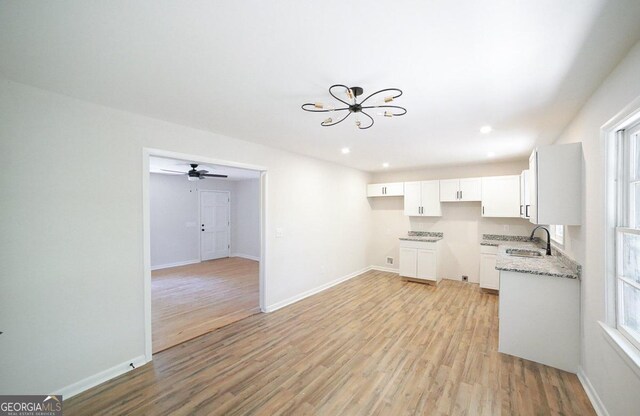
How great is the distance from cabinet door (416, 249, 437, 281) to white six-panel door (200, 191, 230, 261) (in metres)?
6.18

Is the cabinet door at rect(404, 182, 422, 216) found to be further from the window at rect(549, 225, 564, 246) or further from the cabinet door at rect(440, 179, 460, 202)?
the window at rect(549, 225, 564, 246)

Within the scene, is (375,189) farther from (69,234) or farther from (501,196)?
(69,234)

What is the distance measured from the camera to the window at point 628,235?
1653 mm

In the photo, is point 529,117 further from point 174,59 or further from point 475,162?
point 174,59

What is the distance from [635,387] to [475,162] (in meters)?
4.42

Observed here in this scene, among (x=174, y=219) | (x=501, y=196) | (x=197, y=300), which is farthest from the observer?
(x=174, y=219)

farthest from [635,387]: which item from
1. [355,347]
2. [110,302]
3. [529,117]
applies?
[110,302]

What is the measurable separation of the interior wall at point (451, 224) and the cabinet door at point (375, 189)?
0.35 metres

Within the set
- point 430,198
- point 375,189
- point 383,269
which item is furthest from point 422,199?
point 383,269

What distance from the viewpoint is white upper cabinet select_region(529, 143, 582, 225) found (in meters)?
2.42

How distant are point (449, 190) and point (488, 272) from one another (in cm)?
179

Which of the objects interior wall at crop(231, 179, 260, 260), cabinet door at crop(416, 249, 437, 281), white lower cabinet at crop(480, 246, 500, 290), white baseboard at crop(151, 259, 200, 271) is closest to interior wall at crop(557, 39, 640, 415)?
white lower cabinet at crop(480, 246, 500, 290)

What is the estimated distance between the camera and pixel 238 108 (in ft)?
8.21

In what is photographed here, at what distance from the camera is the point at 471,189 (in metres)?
5.25
